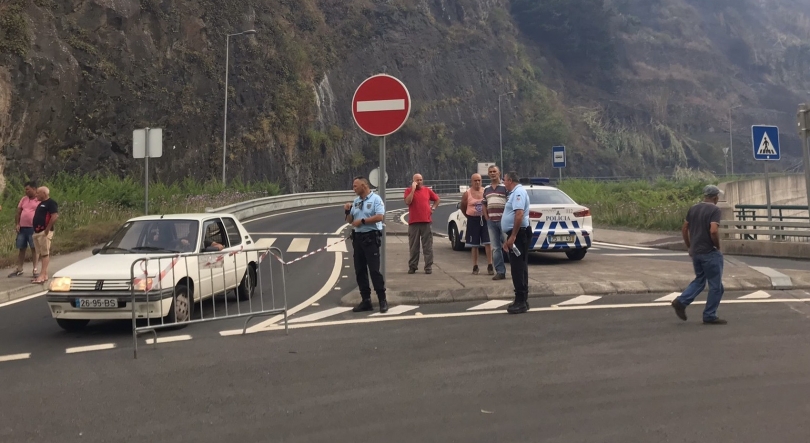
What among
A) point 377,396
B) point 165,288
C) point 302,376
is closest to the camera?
point 377,396

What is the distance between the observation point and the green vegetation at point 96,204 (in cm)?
1839

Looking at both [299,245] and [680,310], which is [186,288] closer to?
[680,310]

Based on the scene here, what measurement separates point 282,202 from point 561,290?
27.6m

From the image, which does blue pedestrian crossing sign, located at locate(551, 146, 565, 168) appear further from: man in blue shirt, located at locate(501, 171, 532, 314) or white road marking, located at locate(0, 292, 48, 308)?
white road marking, located at locate(0, 292, 48, 308)

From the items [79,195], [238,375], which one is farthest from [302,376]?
[79,195]

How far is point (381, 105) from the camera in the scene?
10094 millimetres

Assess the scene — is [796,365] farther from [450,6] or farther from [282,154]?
[450,6]

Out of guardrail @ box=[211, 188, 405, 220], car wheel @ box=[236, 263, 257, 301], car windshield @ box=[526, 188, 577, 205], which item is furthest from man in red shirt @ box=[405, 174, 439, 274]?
guardrail @ box=[211, 188, 405, 220]

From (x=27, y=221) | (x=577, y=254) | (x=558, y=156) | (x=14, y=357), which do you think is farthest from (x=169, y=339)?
(x=558, y=156)

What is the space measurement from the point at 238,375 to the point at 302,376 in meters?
0.58

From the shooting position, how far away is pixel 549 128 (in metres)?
67.7

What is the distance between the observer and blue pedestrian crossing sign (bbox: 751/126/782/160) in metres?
18.0

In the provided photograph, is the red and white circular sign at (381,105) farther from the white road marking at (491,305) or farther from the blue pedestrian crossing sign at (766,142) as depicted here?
the blue pedestrian crossing sign at (766,142)

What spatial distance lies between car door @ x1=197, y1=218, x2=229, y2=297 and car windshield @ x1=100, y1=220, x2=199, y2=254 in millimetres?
179
